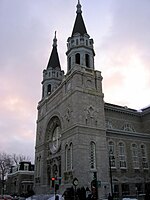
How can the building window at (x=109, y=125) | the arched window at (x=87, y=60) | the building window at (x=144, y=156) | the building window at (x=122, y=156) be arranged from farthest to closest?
1. the building window at (x=109, y=125)
2. the arched window at (x=87, y=60)
3. the building window at (x=144, y=156)
4. the building window at (x=122, y=156)

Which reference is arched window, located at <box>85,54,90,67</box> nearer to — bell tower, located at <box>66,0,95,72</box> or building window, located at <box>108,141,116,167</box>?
bell tower, located at <box>66,0,95,72</box>

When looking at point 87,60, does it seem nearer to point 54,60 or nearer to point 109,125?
point 109,125

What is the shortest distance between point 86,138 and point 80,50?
16317mm

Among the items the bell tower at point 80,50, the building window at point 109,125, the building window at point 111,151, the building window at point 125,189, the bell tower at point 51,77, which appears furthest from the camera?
the bell tower at point 51,77

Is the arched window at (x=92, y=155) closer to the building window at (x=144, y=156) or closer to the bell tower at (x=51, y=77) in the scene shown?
the building window at (x=144, y=156)

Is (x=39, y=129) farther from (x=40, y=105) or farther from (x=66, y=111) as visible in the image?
(x=66, y=111)

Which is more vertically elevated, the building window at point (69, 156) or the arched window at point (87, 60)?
the arched window at point (87, 60)

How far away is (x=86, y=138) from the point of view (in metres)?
31.7

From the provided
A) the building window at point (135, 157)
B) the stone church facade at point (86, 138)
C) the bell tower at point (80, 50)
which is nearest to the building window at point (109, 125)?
the stone church facade at point (86, 138)

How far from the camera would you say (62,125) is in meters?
36.5

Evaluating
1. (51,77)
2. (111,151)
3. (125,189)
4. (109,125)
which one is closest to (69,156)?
(111,151)

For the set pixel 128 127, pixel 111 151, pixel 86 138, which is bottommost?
pixel 111 151

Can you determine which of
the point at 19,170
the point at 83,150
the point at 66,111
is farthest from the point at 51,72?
the point at 19,170

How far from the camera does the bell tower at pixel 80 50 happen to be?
39.2m
